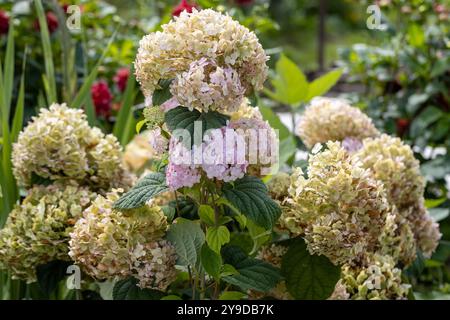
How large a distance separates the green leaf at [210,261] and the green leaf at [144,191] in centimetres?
10

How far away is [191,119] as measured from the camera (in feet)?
3.24

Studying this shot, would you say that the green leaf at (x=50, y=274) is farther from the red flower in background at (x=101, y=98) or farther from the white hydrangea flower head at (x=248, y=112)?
the red flower in background at (x=101, y=98)

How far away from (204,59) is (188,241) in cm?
27

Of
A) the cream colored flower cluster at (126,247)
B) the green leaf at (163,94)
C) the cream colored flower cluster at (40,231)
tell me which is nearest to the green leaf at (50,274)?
the cream colored flower cluster at (40,231)

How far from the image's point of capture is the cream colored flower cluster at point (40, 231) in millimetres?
1182

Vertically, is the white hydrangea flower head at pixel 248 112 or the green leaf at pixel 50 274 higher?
the white hydrangea flower head at pixel 248 112

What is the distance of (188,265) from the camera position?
1.09 m

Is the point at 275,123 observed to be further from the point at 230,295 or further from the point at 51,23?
the point at 51,23

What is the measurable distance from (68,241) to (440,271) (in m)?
1.07

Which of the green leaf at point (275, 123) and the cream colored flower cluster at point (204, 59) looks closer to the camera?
the cream colored flower cluster at point (204, 59)

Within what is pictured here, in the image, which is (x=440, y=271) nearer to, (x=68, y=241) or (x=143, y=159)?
(x=143, y=159)

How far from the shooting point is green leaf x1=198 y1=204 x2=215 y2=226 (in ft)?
3.47

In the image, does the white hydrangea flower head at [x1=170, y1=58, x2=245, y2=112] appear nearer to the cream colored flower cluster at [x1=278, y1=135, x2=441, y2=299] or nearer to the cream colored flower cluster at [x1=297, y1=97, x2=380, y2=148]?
the cream colored flower cluster at [x1=278, y1=135, x2=441, y2=299]

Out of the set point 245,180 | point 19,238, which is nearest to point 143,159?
point 19,238
